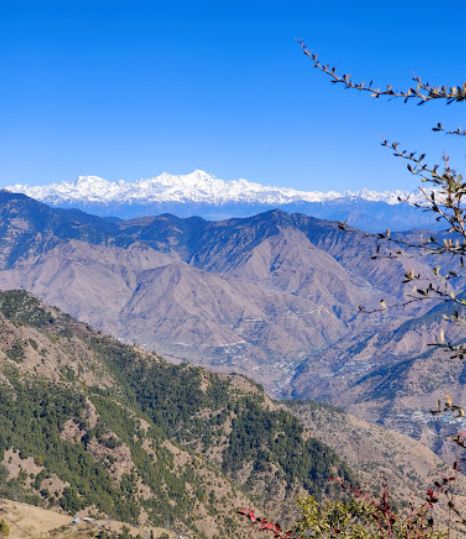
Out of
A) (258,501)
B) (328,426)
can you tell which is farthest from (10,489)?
(328,426)

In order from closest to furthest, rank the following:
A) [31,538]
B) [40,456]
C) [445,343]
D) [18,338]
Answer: [445,343] < [31,538] < [40,456] < [18,338]

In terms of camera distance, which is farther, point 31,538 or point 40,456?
point 40,456

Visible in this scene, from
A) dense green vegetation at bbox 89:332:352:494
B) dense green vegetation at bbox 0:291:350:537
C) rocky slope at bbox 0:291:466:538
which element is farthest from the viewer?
dense green vegetation at bbox 89:332:352:494

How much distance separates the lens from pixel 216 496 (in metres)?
114

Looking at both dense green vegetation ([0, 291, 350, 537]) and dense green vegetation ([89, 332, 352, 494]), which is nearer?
dense green vegetation ([0, 291, 350, 537])

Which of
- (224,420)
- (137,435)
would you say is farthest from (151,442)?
(224,420)

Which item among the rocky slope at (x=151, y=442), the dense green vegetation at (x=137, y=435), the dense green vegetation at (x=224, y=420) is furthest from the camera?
the dense green vegetation at (x=224, y=420)

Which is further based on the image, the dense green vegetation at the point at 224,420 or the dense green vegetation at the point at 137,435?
the dense green vegetation at the point at 224,420

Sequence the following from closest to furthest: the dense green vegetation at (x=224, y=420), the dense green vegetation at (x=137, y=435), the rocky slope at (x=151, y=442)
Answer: the rocky slope at (x=151, y=442), the dense green vegetation at (x=137, y=435), the dense green vegetation at (x=224, y=420)

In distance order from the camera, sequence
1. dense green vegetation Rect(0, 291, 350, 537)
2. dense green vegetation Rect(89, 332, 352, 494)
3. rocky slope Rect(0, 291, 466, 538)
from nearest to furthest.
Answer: rocky slope Rect(0, 291, 466, 538), dense green vegetation Rect(0, 291, 350, 537), dense green vegetation Rect(89, 332, 352, 494)

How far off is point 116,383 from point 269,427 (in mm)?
42416

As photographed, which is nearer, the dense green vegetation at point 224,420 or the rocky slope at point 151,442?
the rocky slope at point 151,442

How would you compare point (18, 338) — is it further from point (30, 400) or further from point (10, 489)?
point (10, 489)

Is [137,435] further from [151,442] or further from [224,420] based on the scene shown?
[224,420]
